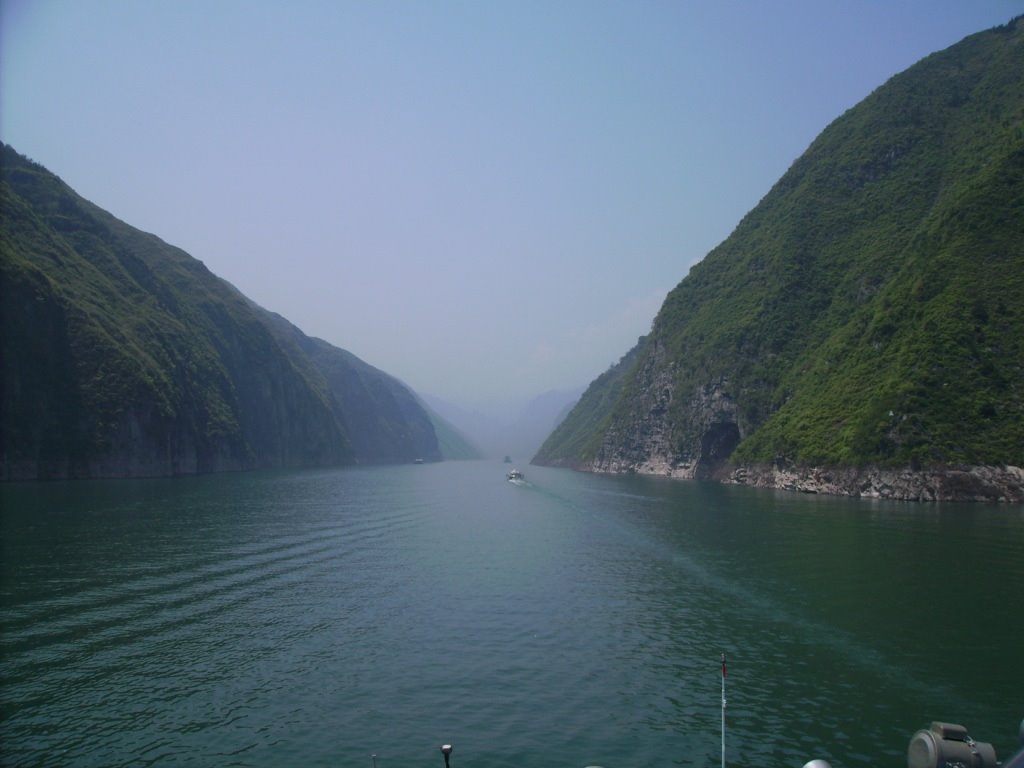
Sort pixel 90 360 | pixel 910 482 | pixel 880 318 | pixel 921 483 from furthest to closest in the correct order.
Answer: pixel 90 360
pixel 880 318
pixel 910 482
pixel 921 483

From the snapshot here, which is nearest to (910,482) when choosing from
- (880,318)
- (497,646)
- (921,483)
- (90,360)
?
(921,483)

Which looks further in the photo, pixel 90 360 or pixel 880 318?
pixel 90 360

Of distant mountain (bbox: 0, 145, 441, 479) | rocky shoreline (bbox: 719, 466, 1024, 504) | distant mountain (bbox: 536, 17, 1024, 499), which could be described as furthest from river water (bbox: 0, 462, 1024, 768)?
distant mountain (bbox: 0, 145, 441, 479)

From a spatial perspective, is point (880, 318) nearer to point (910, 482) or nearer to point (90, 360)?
point (910, 482)

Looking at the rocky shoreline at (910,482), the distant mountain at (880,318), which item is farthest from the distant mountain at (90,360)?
the rocky shoreline at (910,482)

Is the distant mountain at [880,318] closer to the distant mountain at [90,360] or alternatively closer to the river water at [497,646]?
the river water at [497,646]

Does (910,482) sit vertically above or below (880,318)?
below
